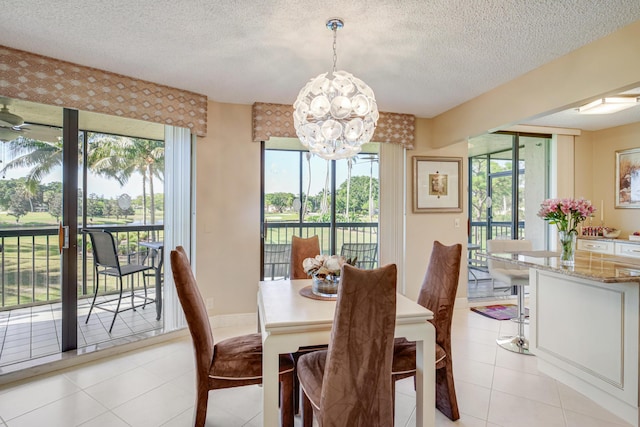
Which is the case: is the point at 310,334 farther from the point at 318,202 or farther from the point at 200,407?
the point at 318,202

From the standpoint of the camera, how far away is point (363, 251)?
4246 millimetres

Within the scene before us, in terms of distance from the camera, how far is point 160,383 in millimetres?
2467

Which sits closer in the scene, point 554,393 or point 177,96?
point 554,393

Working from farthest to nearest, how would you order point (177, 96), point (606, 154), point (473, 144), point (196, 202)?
point (473, 144)
point (606, 154)
point (196, 202)
point (177, 96)

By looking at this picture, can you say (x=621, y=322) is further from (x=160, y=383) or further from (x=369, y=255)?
(x=160, y=383)

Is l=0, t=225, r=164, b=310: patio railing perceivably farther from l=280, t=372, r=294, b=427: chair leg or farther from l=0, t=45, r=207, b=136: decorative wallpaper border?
l=280, t=372, r=294, b=427: chair leg

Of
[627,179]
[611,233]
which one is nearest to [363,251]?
[611,233]

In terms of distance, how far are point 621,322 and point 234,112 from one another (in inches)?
148

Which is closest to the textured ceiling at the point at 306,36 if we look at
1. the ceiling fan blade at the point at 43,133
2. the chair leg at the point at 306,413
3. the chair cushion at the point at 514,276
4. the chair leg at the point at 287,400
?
the ceiling fan blade at the point at 43,133

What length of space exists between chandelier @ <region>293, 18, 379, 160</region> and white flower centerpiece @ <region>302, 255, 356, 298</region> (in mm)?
727

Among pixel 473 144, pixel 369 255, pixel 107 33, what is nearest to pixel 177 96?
pixel 107 33

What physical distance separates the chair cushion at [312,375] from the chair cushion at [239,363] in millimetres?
105

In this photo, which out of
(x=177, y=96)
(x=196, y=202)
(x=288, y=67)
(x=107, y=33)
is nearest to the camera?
(x=107, y=33)

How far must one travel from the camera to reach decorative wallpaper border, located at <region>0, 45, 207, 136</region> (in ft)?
7.91
